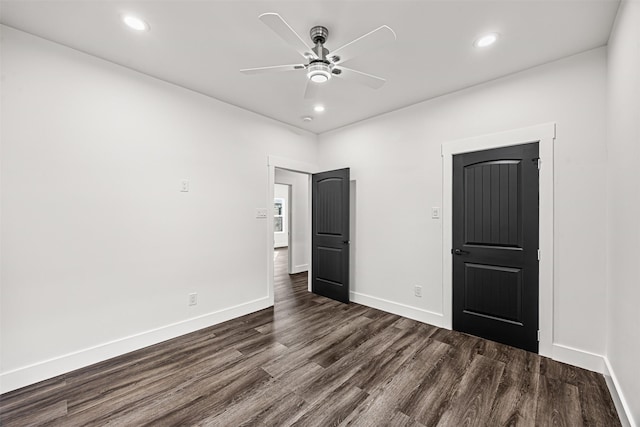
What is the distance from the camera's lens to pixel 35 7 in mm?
1847

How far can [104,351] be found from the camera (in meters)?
2.44

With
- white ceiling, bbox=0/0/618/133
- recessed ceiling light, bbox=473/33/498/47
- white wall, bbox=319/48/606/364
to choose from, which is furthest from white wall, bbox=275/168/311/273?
recessed ceiling light, bbox=473/33/498/47

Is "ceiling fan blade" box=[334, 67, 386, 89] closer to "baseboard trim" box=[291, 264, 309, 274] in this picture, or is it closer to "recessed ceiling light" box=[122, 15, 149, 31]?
"recessed ceiling light" box=[122, 15, 149, 31]

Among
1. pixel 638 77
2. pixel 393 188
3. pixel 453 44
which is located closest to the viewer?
pixel 638 77

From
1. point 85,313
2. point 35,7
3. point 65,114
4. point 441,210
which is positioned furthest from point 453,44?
point 85,313

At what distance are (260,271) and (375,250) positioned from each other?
165 cm

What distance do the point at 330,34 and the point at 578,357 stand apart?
11.3 feet

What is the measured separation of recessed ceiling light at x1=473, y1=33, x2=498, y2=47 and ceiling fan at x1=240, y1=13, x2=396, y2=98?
2.80 feet

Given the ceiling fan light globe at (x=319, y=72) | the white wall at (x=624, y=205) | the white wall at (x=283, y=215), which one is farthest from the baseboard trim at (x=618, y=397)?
the white wall at (x=283, y=215)

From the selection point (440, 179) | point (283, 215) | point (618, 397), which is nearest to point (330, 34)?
point (440, 179)

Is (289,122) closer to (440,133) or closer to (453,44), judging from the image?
(440,133)

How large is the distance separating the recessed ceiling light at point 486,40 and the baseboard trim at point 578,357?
2725 millimetres

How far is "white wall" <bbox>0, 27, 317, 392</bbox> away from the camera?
2080 mm

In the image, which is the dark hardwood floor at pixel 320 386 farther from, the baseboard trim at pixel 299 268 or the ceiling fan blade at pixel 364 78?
the baseboard trim at pixel 299 268
